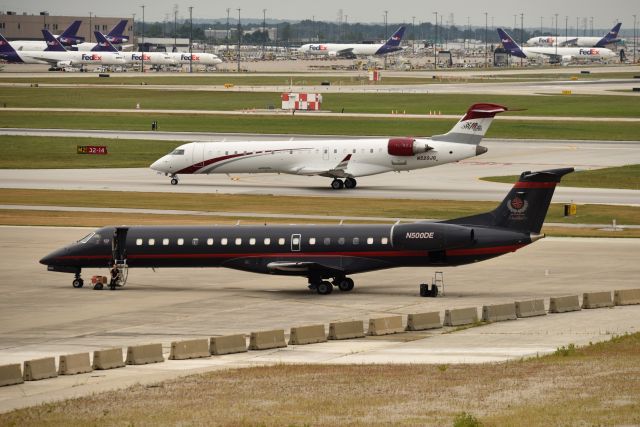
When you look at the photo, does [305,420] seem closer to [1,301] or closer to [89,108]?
[1,301]

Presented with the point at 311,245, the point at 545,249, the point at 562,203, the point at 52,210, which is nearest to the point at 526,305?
the point at 311,245

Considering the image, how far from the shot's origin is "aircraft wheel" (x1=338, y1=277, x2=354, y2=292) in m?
49.3

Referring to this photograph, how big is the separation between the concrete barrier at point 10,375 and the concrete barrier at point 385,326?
11.9 meters

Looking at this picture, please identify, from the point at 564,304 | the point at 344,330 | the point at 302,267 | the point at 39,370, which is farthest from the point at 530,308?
the point at 39,370

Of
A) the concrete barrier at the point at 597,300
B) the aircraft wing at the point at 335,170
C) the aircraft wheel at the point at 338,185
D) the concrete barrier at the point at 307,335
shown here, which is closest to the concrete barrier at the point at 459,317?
the concrete barrier at the point at 307,335

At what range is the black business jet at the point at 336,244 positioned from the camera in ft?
156

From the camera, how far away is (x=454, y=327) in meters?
40.8

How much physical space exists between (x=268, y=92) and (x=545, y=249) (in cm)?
13276

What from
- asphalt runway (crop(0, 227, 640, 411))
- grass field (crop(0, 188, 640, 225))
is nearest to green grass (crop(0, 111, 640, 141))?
grass field (crop(0, 188, 640, 225))

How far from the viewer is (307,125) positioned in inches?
5162

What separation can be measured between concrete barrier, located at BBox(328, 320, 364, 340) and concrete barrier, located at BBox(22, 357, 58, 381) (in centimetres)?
926

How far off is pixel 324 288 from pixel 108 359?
1545 centimetres

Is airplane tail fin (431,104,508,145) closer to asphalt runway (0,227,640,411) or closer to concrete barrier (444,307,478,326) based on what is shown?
asphalt runway (0,227,640,411)

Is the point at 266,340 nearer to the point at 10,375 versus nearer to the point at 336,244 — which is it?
the point at 10,375
